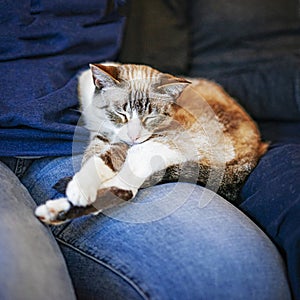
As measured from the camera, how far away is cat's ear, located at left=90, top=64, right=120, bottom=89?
1075 mm

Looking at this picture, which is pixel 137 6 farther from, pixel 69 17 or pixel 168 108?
pixel 168 108

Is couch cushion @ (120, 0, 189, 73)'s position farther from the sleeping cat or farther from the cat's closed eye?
the cat's closed eye

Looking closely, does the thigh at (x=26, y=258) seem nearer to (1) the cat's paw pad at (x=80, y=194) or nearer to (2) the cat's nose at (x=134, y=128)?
(1) the cat's paw pad at (x=80, y=194)

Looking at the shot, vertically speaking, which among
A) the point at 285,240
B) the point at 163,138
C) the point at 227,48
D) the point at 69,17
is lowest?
the point at 285,240

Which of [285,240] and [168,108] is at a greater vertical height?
[168,108]

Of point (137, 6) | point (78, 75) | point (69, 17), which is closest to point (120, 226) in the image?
point (78, 75)

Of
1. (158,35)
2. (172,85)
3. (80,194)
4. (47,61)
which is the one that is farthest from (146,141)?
(158,35)

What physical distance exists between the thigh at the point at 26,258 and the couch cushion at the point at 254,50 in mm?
869

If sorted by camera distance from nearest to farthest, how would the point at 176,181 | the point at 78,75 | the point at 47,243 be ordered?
the point at 47,243 < the point at 176,181 < the point at 78,75

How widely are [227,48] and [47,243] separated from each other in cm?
99

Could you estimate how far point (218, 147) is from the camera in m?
1.25

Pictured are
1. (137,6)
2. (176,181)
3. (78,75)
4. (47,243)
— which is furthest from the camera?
(137,6)

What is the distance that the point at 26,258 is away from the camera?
0.86m

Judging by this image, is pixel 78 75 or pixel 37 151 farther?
pixel 78 75
